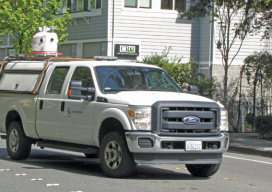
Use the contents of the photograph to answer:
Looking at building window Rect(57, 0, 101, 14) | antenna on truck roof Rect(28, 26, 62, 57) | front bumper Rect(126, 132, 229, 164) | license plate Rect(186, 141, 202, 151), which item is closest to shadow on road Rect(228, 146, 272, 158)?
front bumper Rect(126, 132, 229, 164)

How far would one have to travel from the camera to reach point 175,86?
10.0 m

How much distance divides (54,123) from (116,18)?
54.3 ft

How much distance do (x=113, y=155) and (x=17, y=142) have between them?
10.1 ft

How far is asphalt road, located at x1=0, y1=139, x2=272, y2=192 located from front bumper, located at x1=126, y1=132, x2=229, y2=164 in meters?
0.37

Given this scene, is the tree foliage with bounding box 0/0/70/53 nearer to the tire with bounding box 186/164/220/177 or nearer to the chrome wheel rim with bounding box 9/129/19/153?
the chrome wheel rim with bounding box 9/129/19/153

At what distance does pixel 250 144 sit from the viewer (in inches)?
594

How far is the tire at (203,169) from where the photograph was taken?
29.8ft

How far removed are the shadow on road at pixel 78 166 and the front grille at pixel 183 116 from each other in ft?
3.17

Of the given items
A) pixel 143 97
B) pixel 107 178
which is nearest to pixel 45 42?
pixel 143 97

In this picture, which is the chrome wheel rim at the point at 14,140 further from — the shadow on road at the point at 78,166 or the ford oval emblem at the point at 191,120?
→ the ford oval emblem at the point at 191,120

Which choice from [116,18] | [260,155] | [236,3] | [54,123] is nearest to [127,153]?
[54,123]

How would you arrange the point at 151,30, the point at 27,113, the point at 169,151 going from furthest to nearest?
Result: the point at 151,30 → the point at 27,113 → the point at 169,151

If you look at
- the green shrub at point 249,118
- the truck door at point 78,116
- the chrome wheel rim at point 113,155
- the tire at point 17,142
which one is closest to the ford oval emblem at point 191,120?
the chrome wheel rim at point 113,155

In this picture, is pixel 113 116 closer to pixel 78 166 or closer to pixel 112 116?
pixel 112 116
